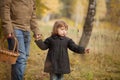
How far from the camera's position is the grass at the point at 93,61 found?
31.9ft

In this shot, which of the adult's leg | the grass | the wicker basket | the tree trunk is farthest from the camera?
the tree trunk

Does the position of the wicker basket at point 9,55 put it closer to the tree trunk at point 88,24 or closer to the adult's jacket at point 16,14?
the adult's jacket at point 16,14

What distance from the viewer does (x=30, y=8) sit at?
25.9 ft

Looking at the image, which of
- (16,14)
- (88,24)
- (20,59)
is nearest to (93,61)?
(88,24)

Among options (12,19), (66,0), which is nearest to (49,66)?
(12,19)

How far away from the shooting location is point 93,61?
36.2 ft

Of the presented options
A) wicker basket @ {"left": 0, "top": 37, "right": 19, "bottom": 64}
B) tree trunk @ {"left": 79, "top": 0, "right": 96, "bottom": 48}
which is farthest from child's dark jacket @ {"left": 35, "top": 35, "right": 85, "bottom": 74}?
tree trunk @ {"left": 79, "top": 0, "right": 96, "bottom": 48}

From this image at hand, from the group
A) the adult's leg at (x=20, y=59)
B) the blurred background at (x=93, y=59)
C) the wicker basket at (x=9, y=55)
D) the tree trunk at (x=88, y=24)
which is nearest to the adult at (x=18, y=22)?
the adult's leg at (x=20, y=59)

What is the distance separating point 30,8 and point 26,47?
2.35 ft

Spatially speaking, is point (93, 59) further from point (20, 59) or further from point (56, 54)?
point (20, 59)

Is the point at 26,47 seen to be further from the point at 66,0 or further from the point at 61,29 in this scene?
the point at 66,0

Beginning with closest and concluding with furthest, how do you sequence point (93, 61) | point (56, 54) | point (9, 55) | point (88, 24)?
point (9, 55)
point (56, 54)
point (93, 61)
point (88, 24)

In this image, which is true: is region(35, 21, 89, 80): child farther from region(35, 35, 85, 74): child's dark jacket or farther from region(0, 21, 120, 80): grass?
region(0, 21, 120, 80): grass

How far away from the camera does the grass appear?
9.71 m
